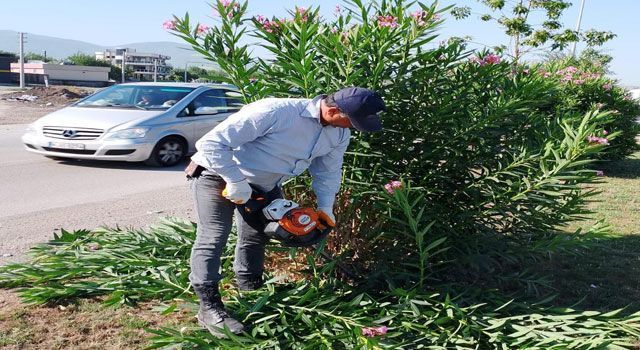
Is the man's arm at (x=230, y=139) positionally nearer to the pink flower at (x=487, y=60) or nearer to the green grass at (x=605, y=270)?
the pink flower at (x=487, y=60)

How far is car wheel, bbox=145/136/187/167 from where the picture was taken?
10.4 m

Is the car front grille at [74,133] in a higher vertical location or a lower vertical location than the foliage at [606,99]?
lower

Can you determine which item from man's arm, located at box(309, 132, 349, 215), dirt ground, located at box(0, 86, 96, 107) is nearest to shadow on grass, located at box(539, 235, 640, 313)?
man's arm, located at box(309, 132, 349, 215)

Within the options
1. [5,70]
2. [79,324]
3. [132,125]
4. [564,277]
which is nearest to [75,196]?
[132,125]

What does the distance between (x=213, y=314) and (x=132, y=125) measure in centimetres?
717

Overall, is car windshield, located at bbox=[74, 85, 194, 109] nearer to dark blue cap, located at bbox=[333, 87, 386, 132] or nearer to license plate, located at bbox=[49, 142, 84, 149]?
license plate, located at bbox=[49, 142, 84, 149]

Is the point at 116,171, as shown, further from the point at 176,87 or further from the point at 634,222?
the point at 634,222

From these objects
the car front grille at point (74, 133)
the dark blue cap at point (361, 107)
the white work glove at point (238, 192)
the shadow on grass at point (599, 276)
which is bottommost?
the shadow on grass at point (599, 276)

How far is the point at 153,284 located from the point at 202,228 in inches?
32.8

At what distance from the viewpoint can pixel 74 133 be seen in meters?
9.62

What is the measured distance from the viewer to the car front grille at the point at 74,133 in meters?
9.59

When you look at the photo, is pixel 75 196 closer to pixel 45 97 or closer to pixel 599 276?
pixel 599 276

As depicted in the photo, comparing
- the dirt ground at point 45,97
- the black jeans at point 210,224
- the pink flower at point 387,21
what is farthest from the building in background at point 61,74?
the black jeans at point 210,224

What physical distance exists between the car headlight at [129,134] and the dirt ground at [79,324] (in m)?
5.95
